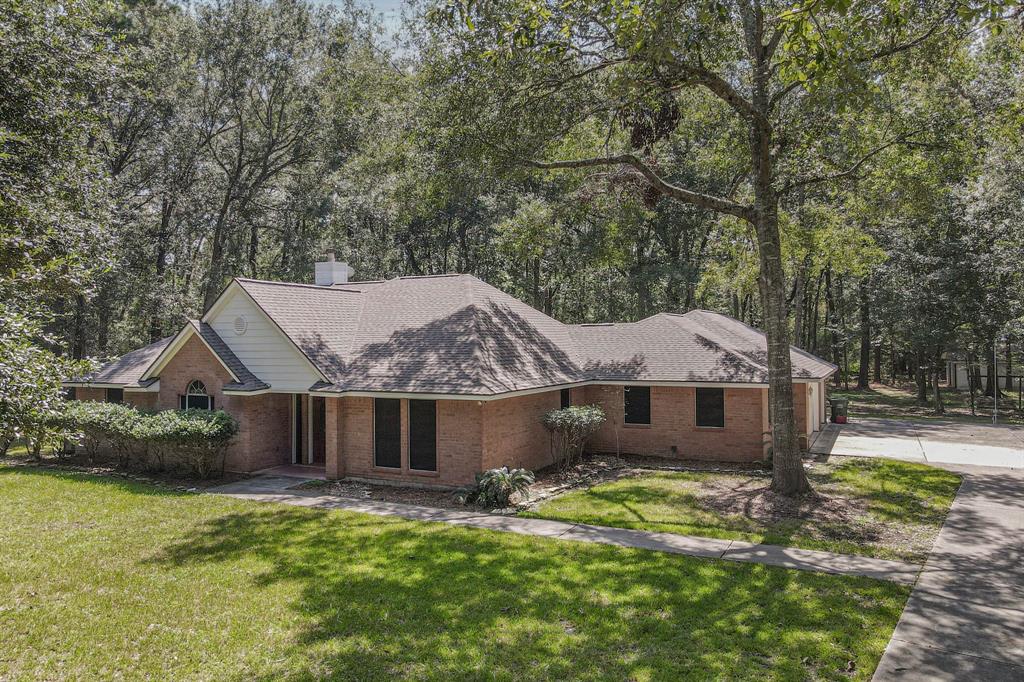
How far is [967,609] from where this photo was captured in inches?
295

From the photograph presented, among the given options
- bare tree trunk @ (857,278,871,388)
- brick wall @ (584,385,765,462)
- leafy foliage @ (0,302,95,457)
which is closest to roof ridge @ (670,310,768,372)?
brick wall @ (584,385,765,462)

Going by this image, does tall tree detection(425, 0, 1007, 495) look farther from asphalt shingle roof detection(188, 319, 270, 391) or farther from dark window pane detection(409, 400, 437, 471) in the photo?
asphalt shingle roof detection(188, 319, 270, 391)

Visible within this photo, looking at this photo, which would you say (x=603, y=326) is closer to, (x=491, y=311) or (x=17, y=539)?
(x=491, y=311)

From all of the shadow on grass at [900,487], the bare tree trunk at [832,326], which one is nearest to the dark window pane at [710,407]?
the shadow on grass at [900,487]

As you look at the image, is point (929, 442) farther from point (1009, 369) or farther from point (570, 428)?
point (1009, 369)

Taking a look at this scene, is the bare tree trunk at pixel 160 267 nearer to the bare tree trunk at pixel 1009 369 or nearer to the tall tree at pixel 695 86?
the tall tree at pixel 695 86

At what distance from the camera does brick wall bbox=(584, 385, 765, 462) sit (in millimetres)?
17438

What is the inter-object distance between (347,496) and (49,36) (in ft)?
32.5

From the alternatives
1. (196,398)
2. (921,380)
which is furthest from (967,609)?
(921,380)

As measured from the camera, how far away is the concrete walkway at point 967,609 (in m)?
6.12

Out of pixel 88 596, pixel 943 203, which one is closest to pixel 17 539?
pixel 88 596

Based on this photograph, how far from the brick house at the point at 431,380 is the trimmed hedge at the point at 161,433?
847 millimetres

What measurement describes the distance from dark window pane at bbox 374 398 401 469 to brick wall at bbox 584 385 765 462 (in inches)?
269

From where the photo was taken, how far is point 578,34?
12.6 metres
